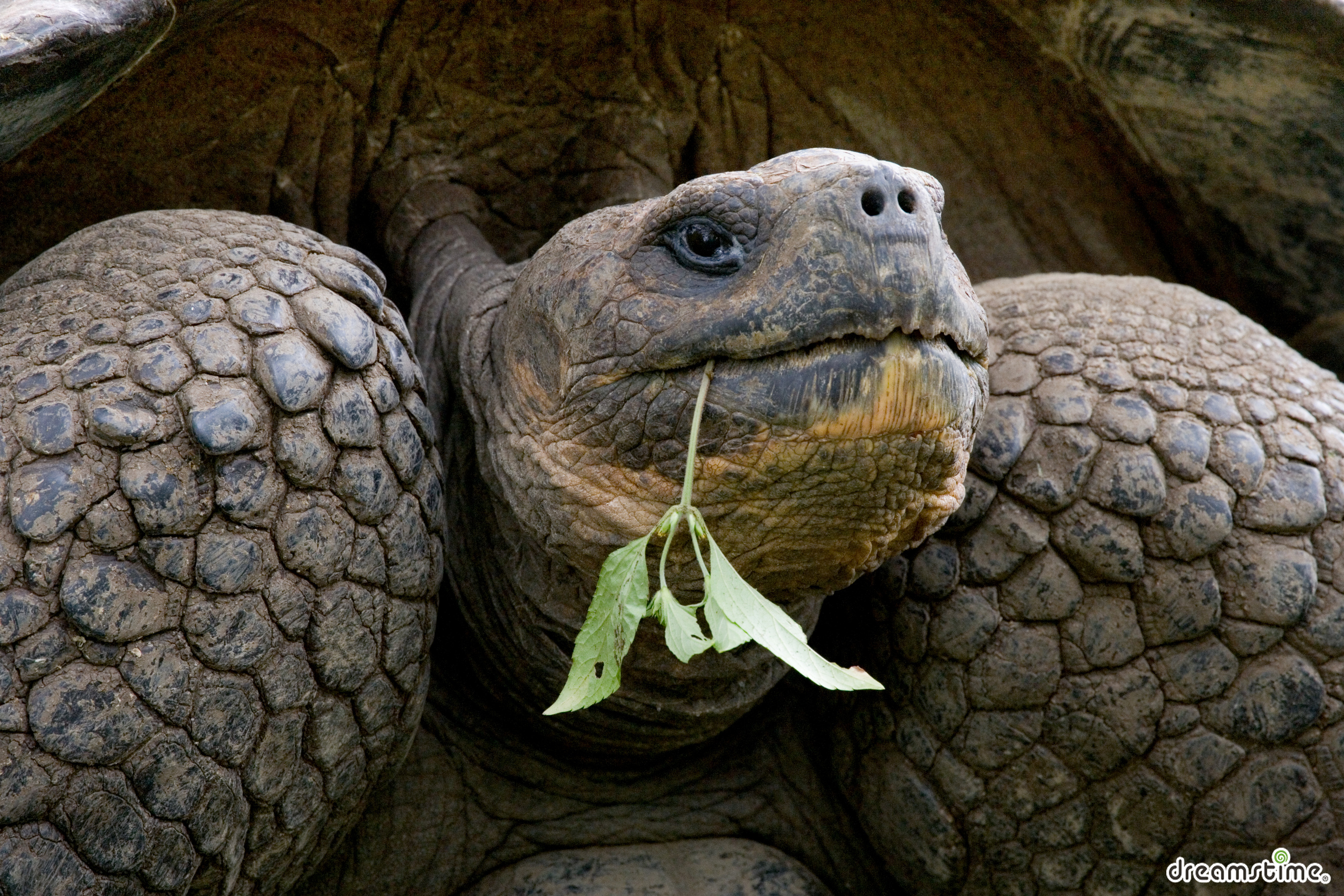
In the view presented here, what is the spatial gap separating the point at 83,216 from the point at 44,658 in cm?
124

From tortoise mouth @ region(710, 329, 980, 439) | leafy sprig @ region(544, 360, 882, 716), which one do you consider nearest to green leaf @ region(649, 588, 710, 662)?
leafy sprig @ region(544, 360, 882, 716)

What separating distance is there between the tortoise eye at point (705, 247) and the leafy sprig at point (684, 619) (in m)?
0.13

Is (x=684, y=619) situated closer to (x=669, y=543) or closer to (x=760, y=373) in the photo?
(x=669, y=543)

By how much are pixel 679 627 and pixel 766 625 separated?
118mm

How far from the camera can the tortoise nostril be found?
1.51m

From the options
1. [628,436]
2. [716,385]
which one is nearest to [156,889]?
[628,436]

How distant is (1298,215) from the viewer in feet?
9.78

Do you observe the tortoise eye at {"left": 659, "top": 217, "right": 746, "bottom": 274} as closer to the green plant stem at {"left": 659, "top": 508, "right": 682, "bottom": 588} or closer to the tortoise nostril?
the tortoise nostril

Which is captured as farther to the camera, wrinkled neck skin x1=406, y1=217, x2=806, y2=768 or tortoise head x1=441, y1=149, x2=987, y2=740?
wrinkled neck skin x1=406, y1=217, x2=806, y2=768

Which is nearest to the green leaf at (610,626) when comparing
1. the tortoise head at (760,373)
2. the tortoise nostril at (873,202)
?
the tortoise head at (760,373)

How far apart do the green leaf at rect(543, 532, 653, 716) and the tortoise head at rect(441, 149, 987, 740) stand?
11 centimetres

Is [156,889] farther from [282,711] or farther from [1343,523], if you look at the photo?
[1343,523]

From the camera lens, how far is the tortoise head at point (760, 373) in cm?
150

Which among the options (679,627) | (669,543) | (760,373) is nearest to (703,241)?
(760,373)
